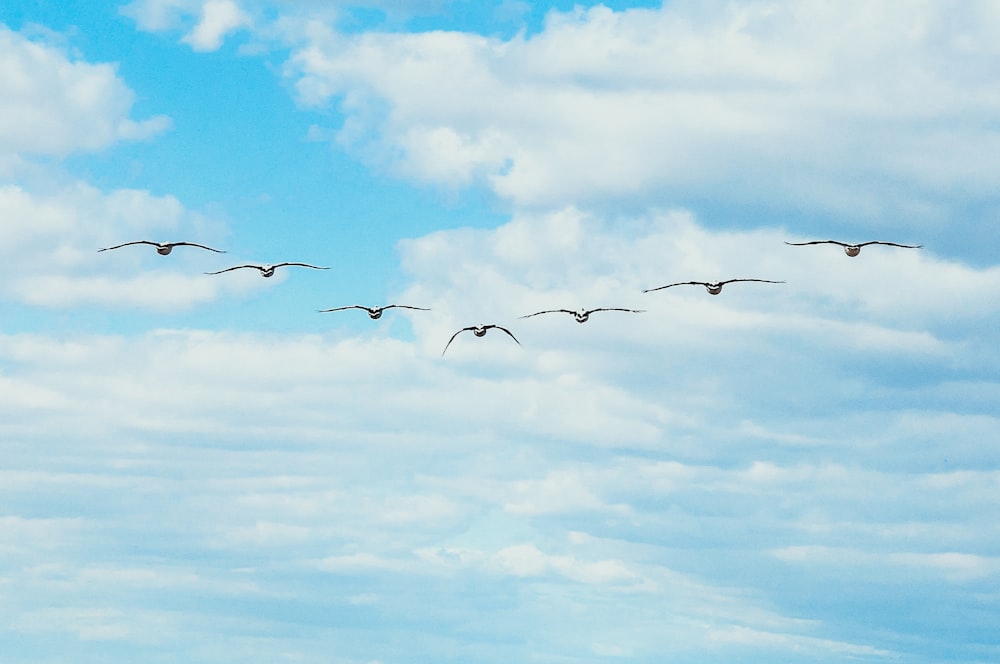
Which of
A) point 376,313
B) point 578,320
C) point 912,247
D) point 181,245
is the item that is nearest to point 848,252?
point 912,247

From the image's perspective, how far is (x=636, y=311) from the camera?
10075 centimetres

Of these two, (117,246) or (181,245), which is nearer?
(117,246)

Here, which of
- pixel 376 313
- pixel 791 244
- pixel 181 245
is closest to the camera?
pixel 791 244

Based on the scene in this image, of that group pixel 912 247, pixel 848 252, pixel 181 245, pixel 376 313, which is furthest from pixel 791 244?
pixel 181 245

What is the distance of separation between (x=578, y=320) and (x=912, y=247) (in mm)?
32651

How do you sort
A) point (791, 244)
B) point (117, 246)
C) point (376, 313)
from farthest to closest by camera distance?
point (376, 313) < point (117, 246) < point (791, 244)

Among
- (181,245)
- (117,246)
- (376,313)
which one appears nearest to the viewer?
(117,246)

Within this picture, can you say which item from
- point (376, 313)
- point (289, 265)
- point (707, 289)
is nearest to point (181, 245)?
point (289, 265)

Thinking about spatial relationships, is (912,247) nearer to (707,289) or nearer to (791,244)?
(791,244)

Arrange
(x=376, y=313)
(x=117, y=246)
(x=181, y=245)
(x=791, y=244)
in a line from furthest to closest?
(x=376, y=313), (x=181, y=245), (x=117, y=246), (x=791, y=244)

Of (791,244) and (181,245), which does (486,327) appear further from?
(791,244)

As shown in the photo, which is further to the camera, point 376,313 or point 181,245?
point 376,313

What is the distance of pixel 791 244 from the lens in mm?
86000

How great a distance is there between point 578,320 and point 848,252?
24.5m
